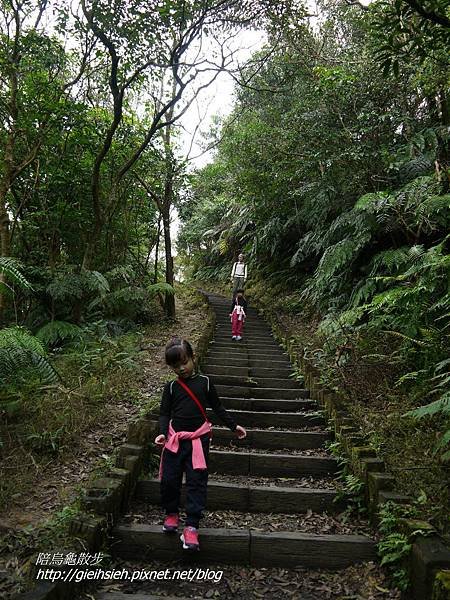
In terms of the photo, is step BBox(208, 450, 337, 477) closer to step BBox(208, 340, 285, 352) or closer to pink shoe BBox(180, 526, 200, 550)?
pink shoe BBox(180, 526, 200, 550)

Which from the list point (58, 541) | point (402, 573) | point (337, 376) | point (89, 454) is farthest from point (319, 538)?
point (337, 376)

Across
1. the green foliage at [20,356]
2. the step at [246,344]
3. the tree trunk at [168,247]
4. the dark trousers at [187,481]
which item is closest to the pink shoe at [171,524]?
the dark trousers at [187,481]

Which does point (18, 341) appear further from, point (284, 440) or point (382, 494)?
point (382, 494)

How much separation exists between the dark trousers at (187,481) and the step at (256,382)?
3.31 metres

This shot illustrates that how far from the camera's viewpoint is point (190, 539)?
120 inches

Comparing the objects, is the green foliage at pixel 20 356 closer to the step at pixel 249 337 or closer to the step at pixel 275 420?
the step at pixel 275 420

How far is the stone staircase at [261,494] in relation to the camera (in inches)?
126

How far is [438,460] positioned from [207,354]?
4.67 meters

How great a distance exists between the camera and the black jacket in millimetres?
3254

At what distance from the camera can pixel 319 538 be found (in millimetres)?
3238

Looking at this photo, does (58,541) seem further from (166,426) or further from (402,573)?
(402,573)

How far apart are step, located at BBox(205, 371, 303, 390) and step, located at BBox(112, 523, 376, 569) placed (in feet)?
11.0

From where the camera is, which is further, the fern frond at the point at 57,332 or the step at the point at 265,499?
the fern frond at the point at 57,332

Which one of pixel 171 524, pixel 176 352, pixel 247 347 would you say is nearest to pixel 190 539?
pixel 171 524
